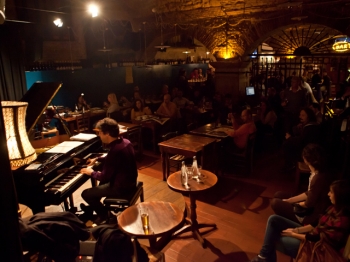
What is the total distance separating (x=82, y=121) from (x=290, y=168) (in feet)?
17.4

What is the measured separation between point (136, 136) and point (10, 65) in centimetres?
283

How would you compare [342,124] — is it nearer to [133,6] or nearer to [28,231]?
[28,231]

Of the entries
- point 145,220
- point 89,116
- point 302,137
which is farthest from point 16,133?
point 89,116

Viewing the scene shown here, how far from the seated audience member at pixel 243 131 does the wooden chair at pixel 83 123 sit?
3.96 metres

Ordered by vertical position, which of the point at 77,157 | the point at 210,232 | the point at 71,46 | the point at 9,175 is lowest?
the point at 210,232

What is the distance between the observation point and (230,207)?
14.6 ft

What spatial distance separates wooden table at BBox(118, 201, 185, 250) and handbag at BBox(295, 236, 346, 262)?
1.05m

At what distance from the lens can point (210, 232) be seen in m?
3.84

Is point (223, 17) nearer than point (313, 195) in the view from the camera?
No

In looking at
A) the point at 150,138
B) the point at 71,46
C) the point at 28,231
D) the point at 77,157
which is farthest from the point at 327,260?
the point at 71,46

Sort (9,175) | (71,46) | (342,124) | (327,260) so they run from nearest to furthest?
(9,175) → (327,260) → (342,124) → (71,46)

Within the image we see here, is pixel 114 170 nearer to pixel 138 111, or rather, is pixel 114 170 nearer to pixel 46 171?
pixel 46 171

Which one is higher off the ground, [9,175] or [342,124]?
[9,175]

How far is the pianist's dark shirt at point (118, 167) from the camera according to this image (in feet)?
11.5
